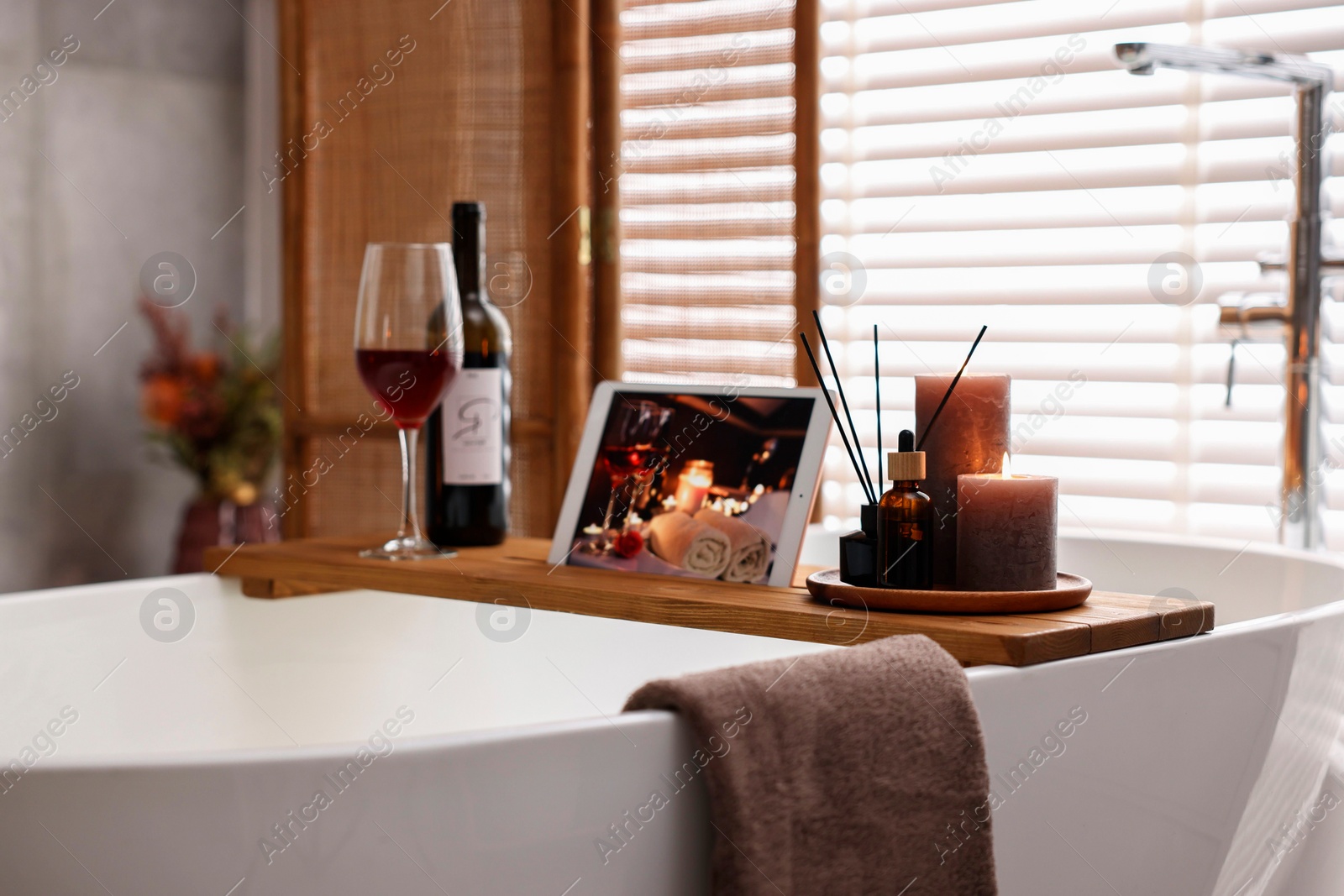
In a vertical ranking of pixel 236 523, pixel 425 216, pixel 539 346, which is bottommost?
pixel 236 523

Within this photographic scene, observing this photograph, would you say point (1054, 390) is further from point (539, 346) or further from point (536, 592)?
point (536, 592)


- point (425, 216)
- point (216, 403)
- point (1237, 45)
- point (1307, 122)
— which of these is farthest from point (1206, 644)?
point (216, 403)

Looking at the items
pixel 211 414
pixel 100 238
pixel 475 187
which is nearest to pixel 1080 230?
pixel 475 187

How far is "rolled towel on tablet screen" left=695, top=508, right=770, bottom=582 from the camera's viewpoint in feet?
3.03

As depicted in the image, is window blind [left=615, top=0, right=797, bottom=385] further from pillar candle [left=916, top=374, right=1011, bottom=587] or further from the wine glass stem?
pillar candle [left=916, top=374, right=1011, bottom=587]

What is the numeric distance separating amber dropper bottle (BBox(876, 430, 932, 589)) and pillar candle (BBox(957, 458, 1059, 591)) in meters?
0.02

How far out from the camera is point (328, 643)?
108 centimetres

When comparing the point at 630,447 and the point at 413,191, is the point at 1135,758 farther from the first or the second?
the point at 413,191

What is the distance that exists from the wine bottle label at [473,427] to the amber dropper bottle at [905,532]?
1.36ft

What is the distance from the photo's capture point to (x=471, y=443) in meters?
1.11

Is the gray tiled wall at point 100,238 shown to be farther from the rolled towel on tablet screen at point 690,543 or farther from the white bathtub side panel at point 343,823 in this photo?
the white bathtub side panel at point 343,823

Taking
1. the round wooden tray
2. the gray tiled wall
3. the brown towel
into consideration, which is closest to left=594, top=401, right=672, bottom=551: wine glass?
the round wooden tray

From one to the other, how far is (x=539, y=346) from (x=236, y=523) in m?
1.29

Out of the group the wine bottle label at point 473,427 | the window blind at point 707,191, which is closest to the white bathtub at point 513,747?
the wine bottle label at point 473,427
